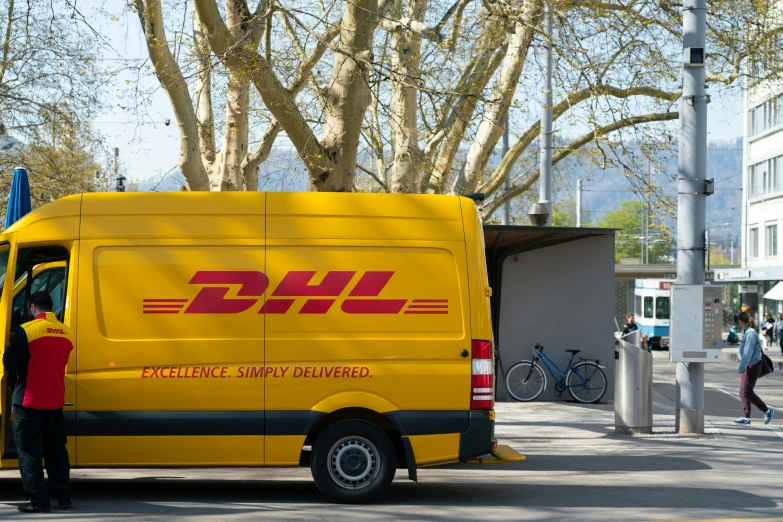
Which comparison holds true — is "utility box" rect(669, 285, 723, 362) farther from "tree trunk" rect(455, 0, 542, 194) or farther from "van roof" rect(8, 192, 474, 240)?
"van roof" rect(8, 192, 474, 240)

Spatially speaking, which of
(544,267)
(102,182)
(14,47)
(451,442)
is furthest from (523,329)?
(102,182)

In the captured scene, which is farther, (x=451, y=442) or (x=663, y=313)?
(x=663, y=313)

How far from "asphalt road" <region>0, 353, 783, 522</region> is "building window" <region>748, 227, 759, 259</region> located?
4933 cm

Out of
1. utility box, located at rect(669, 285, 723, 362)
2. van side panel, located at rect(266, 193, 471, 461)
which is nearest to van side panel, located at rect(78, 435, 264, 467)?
van side panel, located at rect(266, 193, 471, 461)

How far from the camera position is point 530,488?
970cm

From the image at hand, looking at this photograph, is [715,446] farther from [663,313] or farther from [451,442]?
[663,313]

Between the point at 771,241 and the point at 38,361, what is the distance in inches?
2180

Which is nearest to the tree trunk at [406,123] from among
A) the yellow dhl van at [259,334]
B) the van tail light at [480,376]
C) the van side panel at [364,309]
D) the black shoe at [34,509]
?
the van side panel at [364,309]

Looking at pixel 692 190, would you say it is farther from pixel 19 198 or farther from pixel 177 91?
pixel 19 198

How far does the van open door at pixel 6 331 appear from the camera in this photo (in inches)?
330

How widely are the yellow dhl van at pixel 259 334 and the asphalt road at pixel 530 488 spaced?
422 millimetres

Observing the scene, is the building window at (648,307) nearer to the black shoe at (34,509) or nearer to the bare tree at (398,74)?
the bare tree at (398,74)

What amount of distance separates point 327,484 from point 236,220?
224 centimetres

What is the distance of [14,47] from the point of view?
23.4 m
